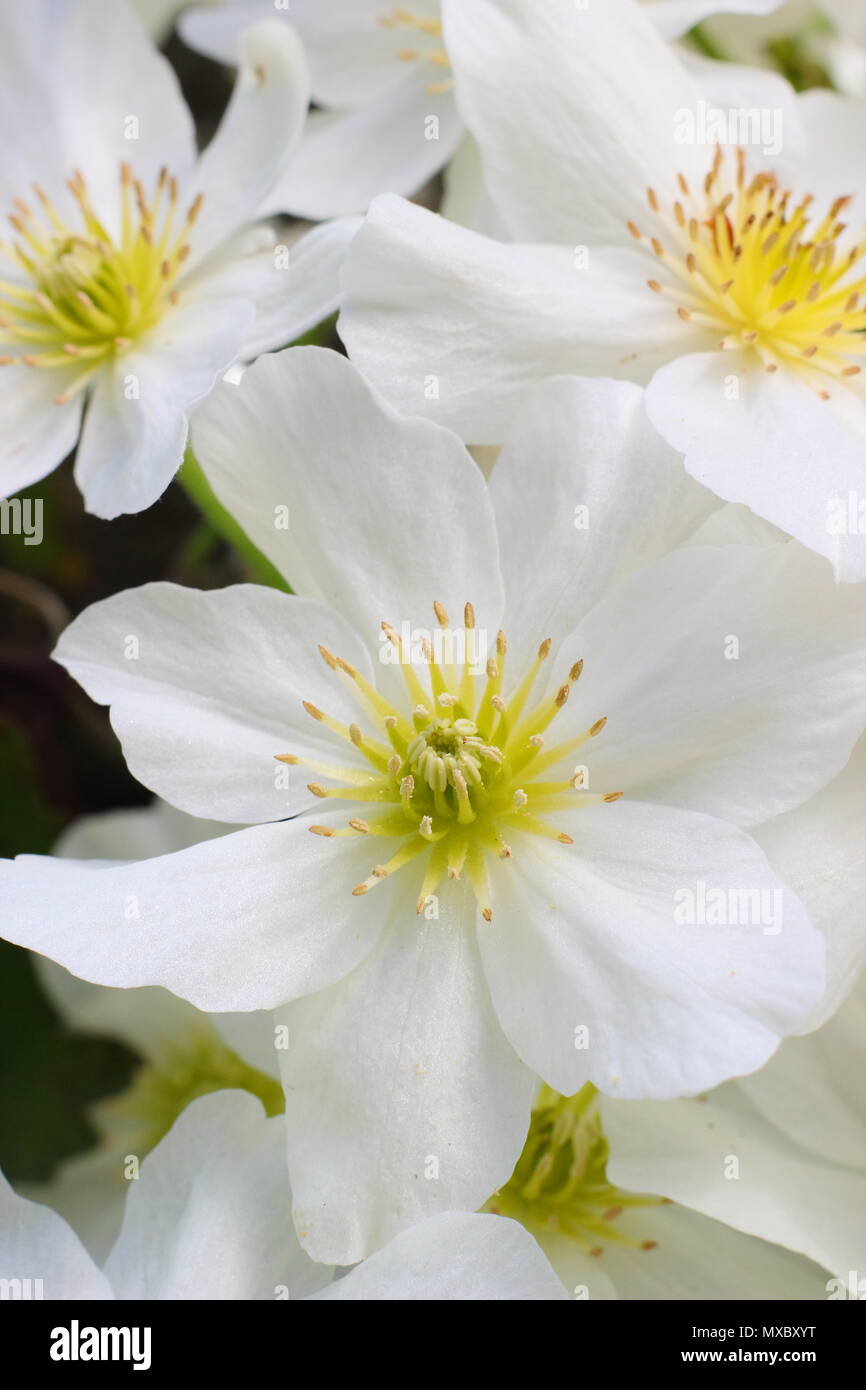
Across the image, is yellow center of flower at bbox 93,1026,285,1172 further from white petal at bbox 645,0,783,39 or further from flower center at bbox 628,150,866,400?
white petal at bbox 645,0,783,39

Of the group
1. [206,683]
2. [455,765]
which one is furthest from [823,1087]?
[206,683]

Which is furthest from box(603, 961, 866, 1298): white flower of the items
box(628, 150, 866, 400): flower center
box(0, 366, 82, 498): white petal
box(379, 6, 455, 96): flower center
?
box(379, 6, 455, 96): flower center

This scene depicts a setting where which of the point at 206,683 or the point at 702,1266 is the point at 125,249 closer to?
the point at 206,683

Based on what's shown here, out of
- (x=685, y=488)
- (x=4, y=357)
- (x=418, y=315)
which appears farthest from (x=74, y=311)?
(x=685, y=488)
